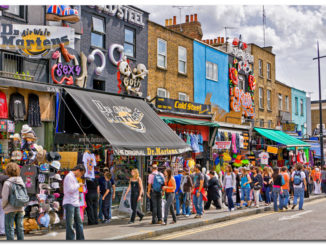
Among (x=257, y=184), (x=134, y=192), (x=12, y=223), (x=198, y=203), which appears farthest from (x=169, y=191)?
(x=257, y=184)

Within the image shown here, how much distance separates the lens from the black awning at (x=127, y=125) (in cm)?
1307

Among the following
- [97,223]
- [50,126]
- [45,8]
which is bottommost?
[97,223]

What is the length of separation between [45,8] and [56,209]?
761 cm

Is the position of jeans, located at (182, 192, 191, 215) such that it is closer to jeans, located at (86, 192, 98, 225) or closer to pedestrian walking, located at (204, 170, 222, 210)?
pedestrian walking, located at (204, 170, 222, 210)

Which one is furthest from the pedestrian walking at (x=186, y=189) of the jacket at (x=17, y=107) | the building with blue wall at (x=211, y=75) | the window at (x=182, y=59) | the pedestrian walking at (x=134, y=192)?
the building with blue wall at (x=211, y=75)

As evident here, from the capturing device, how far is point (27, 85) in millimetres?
12492

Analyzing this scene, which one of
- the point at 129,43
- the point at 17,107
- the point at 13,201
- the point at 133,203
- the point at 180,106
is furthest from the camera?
the point at 129,43

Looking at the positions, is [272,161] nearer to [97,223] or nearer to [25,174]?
[97,223]

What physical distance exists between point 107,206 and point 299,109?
99.3 ft

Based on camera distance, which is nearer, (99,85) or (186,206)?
(186,206)

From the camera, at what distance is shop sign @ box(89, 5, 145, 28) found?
18.3m

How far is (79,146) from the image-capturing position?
1505cm

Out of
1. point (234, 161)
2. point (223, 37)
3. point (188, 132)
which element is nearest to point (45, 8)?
point (188, 132)

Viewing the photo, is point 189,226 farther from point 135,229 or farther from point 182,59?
point 182,59
